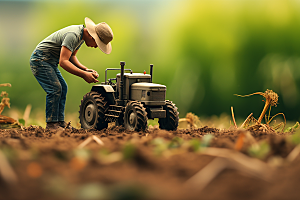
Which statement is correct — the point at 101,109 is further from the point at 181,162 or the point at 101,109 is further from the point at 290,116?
the point at 290,116

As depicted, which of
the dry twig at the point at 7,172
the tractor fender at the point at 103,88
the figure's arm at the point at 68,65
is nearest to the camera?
the dry twig at the point at 7,172

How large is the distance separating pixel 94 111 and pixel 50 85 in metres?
0.75

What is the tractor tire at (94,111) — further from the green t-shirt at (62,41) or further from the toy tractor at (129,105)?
the green t-shirt at (62,41)

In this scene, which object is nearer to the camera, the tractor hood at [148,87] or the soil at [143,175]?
the soil at [143,175]

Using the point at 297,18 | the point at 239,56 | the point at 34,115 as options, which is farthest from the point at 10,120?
the point at 297,18

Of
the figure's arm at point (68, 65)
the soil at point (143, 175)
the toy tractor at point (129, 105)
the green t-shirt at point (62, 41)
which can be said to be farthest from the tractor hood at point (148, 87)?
the soil at point (143, 175)

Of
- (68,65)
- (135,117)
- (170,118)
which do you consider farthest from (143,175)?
(68,65)

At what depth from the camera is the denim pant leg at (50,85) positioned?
491 centimetres

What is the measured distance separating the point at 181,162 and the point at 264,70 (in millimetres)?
4410

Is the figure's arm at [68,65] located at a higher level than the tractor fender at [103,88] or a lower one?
higher

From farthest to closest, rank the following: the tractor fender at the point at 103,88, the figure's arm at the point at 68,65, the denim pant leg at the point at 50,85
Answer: the denim pant leg at the point at 50,85 → the tractor fender at the point at 103,88 → the figure's arm at the point at 68,65

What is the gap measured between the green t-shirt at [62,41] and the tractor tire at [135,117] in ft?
3.96

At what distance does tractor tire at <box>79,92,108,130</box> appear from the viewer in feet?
15.7

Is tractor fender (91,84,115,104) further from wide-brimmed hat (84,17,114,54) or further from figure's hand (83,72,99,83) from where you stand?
wide-brimmed hat (84,17,114,54)
